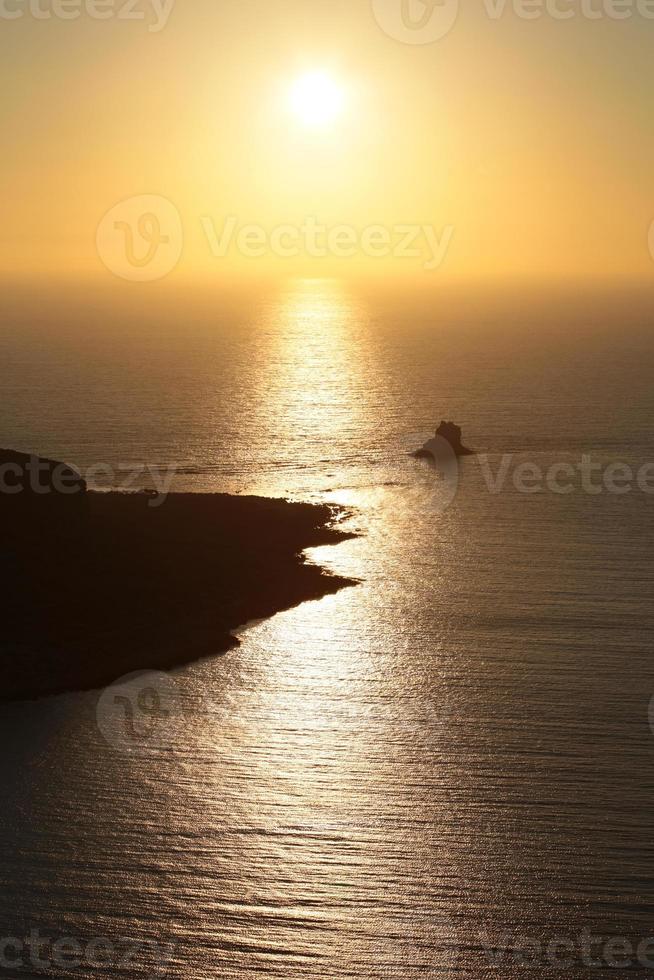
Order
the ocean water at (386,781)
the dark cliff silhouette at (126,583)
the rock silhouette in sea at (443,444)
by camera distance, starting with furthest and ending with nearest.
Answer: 1. the rock silhouette in sea at (443,444)
2. the dark cliff silhouette at (126,583)
3. the ocean water at (386,781)

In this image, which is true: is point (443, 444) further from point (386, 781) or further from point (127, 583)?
point (386, 781)

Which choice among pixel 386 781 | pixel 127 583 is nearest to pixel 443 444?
pixel 127 583

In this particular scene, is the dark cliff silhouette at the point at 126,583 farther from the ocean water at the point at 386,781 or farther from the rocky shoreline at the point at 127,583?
the ocean water at the point at 386,781

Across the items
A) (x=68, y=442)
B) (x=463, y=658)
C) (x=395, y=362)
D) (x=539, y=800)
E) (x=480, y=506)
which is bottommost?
(x=539, y=800)

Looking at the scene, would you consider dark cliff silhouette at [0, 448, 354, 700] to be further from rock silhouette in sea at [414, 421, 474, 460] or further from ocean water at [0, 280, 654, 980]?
rock silhouette in sea at [414, 421, 474, 460]

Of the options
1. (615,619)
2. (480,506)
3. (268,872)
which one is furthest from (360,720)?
(480,506)

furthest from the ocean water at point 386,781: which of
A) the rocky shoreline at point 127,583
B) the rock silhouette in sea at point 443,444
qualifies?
the rock silhouette in sea at point 443,444

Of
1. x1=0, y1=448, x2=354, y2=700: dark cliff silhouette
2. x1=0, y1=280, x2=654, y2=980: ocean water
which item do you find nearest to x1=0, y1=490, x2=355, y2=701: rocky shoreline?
x1=0, y1=448, x2=354, y2=700: dark cliff silhouette

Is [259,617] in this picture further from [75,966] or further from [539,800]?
[75,966]
